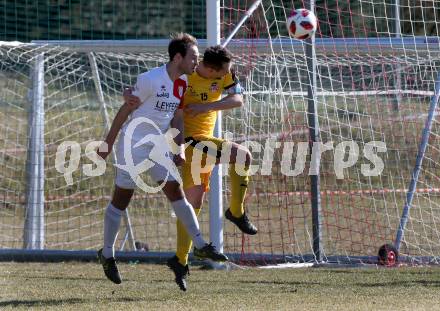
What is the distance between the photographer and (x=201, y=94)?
31.3ft

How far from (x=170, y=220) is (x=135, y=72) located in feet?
6.82

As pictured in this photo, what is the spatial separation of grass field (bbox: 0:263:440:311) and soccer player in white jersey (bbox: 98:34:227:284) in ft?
1.74

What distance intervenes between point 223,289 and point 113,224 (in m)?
1.10

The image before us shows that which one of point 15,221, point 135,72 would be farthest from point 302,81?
point 15,221

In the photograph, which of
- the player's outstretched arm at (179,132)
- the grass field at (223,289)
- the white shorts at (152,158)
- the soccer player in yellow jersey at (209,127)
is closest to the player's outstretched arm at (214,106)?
the soccer player in yellow jersey at (209,127)

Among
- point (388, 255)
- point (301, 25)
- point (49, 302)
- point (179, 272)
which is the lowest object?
point (49, 302)

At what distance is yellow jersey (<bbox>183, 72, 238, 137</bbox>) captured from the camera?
9.53 meters

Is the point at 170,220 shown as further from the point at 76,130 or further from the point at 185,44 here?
the point at 185,44

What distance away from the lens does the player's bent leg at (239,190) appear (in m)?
9.55

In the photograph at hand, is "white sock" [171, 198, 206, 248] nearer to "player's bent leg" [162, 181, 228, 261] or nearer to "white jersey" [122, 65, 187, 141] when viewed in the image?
"player's bent leg" [162, 181, 228, 261]

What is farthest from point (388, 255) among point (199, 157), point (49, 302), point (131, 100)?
point (49, 302)

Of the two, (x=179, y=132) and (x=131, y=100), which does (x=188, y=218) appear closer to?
(x=179, y=132)

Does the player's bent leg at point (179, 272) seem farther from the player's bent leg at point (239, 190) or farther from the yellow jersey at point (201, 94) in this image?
the yellow jersey at point (201, 94)

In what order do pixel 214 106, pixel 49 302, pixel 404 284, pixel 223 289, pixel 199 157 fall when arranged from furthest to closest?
pixel 199 157 → pixel 214 106 → pixel 404 284 → pixel 223 289 → pixel 49 302
